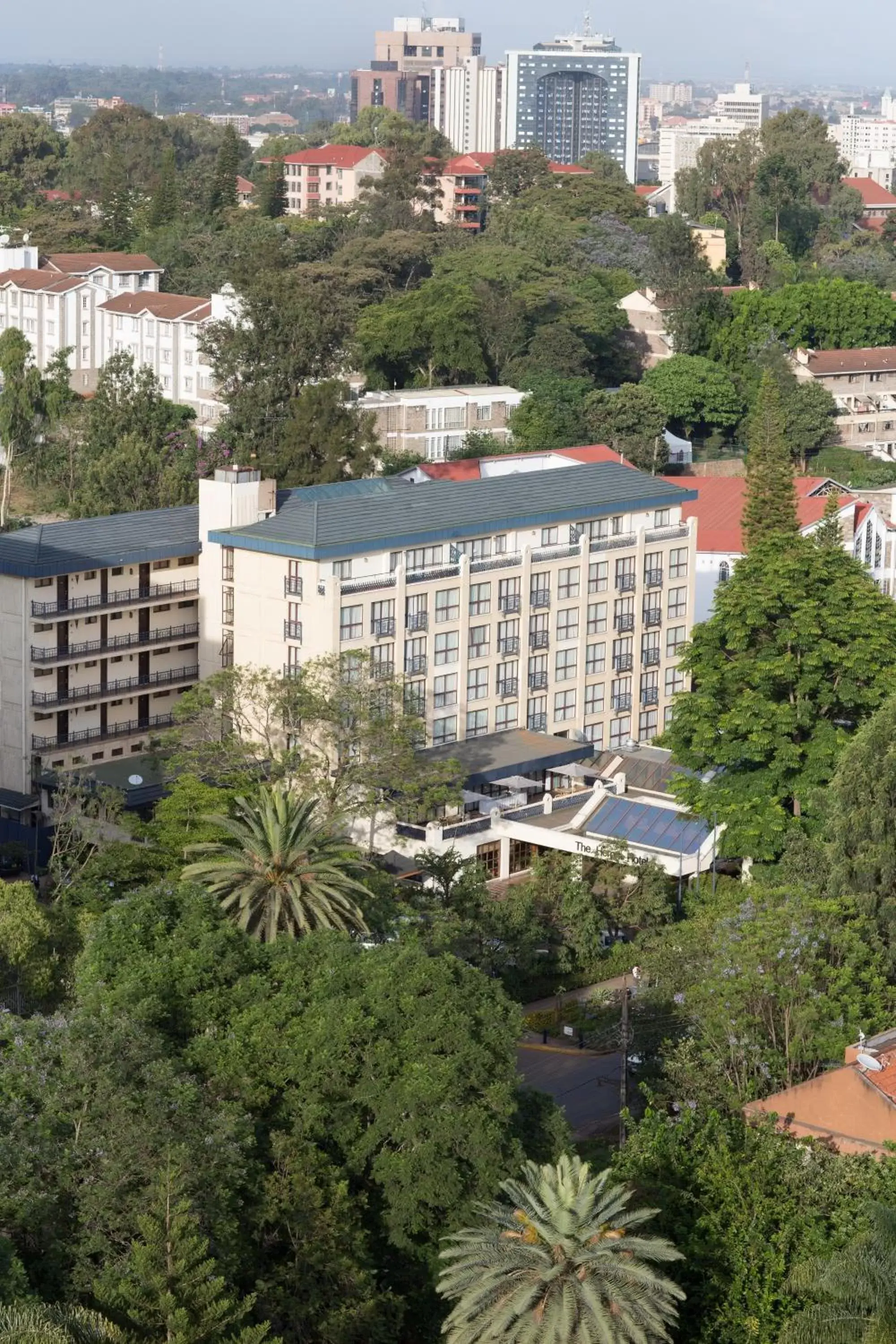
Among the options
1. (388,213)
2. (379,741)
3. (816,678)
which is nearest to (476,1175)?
(379,741)

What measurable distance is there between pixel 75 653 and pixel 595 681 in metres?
11.1

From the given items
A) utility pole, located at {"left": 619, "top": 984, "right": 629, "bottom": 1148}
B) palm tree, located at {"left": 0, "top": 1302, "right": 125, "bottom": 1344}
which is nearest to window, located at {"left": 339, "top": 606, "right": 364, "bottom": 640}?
utility pole, located at {"left": 619, "top": 984, "right": 629, "bottom": 1148}

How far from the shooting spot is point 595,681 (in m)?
46.7

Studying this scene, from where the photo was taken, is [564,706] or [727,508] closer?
[564,706]

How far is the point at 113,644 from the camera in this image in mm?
43375

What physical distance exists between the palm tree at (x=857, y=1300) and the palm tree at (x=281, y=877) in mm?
10568

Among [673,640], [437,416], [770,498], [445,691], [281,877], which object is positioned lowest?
[281,877]

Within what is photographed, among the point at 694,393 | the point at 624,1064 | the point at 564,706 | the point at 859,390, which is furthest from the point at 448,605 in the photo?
the point at 859,390

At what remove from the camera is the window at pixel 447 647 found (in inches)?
1708

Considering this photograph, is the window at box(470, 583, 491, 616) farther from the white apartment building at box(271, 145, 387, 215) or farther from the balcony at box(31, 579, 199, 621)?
the white apartment building at box(271, 145, 387, 215)

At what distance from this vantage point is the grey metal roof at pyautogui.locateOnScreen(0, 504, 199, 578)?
4175cm

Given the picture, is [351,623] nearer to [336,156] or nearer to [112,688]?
[112,688]

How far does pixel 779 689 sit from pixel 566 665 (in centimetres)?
688

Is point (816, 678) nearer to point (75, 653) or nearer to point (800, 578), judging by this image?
point (800, 578)
